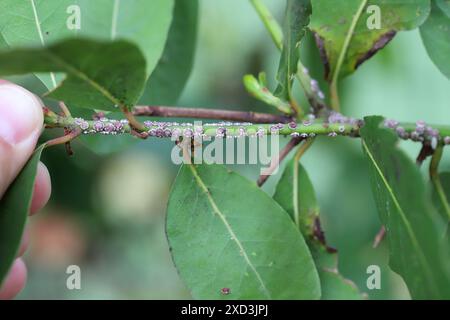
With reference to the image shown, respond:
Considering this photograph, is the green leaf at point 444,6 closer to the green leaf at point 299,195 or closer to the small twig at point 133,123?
the green leaf at point 299,195

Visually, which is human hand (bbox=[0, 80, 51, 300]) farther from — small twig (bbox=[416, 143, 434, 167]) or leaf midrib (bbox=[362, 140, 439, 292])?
small twig (bbox=[416, 143, 434, 167])

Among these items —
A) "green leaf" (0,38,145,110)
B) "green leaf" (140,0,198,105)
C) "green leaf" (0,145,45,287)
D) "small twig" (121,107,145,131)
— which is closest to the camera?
"green leaf" (0,38,145,110)

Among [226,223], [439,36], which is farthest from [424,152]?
[226,223]

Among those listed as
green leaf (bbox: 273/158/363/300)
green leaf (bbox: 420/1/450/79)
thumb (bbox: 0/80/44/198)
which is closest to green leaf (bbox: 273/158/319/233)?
green leaf (bbox: 273/158/363/300)

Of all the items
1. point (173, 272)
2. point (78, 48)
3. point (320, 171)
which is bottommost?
point (78, 48)

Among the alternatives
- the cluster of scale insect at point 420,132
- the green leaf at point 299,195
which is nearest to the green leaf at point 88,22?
the green leaf at point 299,195

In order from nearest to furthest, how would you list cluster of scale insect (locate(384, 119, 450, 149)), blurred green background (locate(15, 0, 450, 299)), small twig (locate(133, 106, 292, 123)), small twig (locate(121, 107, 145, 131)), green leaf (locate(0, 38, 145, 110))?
green leaf (locate(0, 38, 145, 110)), small twig (locate(121, 107, 145, 131)), cluster of scale insect (locate(384, 119, 450, 149)), small twig (locate(133, 106, 292, 123)), blurred green background (locate(15, 0, 450, 299))

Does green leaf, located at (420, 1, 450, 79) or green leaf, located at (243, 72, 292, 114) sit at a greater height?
green leaf, located at (420, 1, 450, 79)
